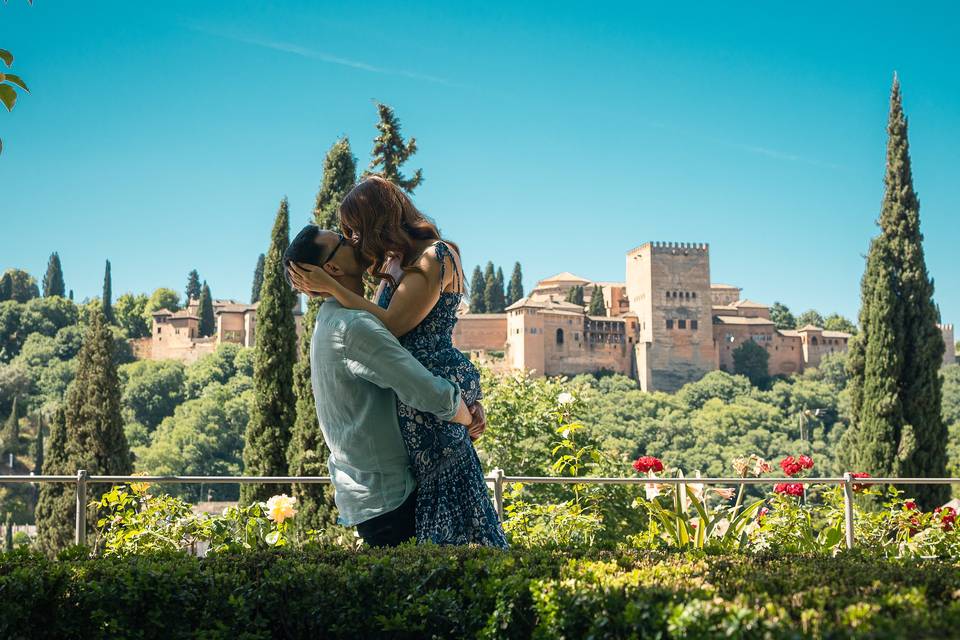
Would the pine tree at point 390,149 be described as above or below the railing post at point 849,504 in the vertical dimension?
above

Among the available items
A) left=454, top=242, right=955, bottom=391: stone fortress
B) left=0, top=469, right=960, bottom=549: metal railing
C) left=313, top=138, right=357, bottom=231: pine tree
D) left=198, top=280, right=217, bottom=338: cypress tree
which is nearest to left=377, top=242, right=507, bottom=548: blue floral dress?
left=0, top=469, right=960, bottom=549: metal railing

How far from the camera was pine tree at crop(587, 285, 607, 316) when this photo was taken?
5616cm

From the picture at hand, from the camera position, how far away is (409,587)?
5.63ft

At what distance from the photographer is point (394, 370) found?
1883 millimetres

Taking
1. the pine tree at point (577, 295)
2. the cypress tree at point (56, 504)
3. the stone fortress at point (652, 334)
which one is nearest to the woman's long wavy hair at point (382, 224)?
the cypress tree at point (56, 504)

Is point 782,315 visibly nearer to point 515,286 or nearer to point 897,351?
point 515,286

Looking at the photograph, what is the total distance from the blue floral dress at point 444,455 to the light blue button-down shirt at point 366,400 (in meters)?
0.05

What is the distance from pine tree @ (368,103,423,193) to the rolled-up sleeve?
29.9 ft

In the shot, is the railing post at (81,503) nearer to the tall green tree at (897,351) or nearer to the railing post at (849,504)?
the railing post at (849,504)

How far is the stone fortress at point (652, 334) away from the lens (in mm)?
51188

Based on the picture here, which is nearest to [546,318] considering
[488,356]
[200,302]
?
[488,356]

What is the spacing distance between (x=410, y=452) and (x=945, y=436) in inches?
503

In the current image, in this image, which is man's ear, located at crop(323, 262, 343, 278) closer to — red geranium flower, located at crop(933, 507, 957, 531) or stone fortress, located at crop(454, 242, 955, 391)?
red geranium flower, located at crop(933, 507, 957, 531)

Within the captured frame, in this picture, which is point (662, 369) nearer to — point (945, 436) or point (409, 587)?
point (945, 436)
